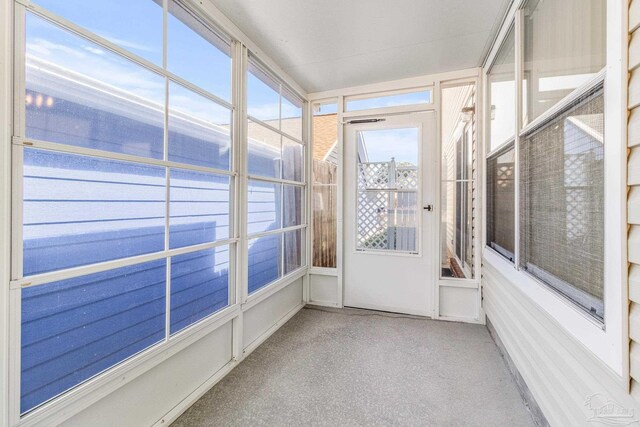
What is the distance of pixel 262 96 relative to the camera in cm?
255

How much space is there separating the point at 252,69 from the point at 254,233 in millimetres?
1403

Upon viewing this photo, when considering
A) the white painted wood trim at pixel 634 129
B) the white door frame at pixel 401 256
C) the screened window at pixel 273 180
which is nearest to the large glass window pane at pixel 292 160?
the screened window at pixel 273 180

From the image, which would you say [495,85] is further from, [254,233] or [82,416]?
[82,416]

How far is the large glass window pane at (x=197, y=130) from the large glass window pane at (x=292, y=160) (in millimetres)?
874

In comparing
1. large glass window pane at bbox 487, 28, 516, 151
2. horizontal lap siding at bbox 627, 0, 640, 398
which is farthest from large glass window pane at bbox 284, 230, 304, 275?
horizontal lap siding at bbox 627, 0, 640, 398

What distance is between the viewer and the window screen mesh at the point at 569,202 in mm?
1004

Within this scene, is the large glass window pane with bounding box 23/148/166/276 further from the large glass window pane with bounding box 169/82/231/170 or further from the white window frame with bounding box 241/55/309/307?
the white window frame with bounding box 241/55/309/307

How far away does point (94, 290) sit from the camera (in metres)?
1.26

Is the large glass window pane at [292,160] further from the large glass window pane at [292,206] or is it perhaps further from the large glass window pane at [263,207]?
the large glass window pane at [263,207]

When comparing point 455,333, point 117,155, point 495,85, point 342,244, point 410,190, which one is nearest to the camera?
point 117,155

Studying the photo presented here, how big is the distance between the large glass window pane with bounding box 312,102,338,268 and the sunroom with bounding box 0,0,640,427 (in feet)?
0.40

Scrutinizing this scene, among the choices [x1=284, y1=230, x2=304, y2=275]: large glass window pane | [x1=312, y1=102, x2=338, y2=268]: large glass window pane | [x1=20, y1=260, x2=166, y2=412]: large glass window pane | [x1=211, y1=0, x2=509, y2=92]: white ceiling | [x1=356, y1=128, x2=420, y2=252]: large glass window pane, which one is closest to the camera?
[x1=20, y1=260, x2=166, y2=412]: large glass window pane

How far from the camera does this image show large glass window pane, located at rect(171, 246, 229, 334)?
1.68 m

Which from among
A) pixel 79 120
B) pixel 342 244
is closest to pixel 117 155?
pixel 79 120
